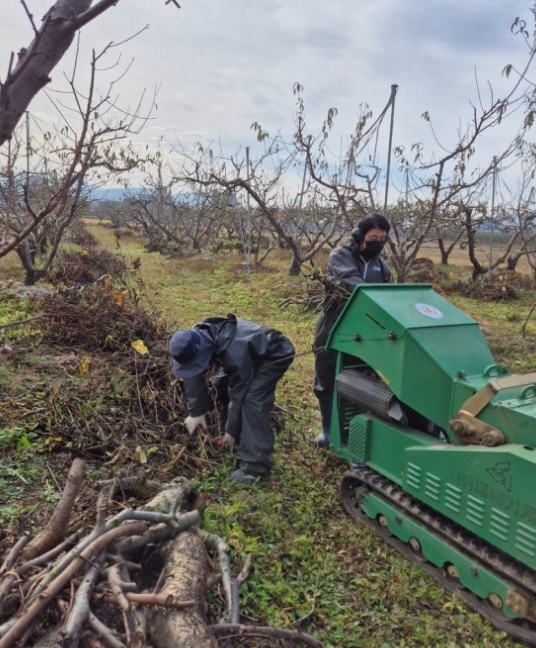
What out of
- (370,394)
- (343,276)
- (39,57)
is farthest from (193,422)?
(39,57)

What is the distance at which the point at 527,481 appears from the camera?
2283 mm

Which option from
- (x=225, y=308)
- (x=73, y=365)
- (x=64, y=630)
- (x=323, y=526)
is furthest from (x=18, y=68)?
(x=225, y=308)

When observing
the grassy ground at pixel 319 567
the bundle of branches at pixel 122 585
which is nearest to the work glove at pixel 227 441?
the grassy ground at pixel 319 567

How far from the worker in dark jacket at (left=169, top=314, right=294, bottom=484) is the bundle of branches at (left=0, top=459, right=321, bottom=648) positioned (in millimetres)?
934

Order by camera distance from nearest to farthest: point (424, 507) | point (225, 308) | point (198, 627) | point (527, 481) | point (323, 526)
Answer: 1. point (198, 627)
2. point (527, 481)
3. point (424, 507)
4. point (323, 526)
5. point (225, 308)

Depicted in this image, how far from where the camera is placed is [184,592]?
2.22m

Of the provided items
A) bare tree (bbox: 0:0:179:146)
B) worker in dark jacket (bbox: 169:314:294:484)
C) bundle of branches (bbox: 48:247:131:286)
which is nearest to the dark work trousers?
worker in dark jacket (bbox: 169:314:294:484)

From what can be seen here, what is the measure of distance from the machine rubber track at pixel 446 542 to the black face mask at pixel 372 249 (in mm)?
1533

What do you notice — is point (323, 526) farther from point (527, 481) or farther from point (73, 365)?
point (73, 365)

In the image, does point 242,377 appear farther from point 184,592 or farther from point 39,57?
point 39,57

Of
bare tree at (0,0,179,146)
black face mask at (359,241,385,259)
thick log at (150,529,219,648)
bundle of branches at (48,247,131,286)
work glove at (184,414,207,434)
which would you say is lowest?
thick log at (150,529,219,648)

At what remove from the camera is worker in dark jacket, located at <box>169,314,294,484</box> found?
3.55 m

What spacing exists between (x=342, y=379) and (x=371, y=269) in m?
0.95

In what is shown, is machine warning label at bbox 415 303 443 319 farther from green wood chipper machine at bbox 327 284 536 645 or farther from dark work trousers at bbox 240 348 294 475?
dark work trousers at bbox 240 348 294 475
